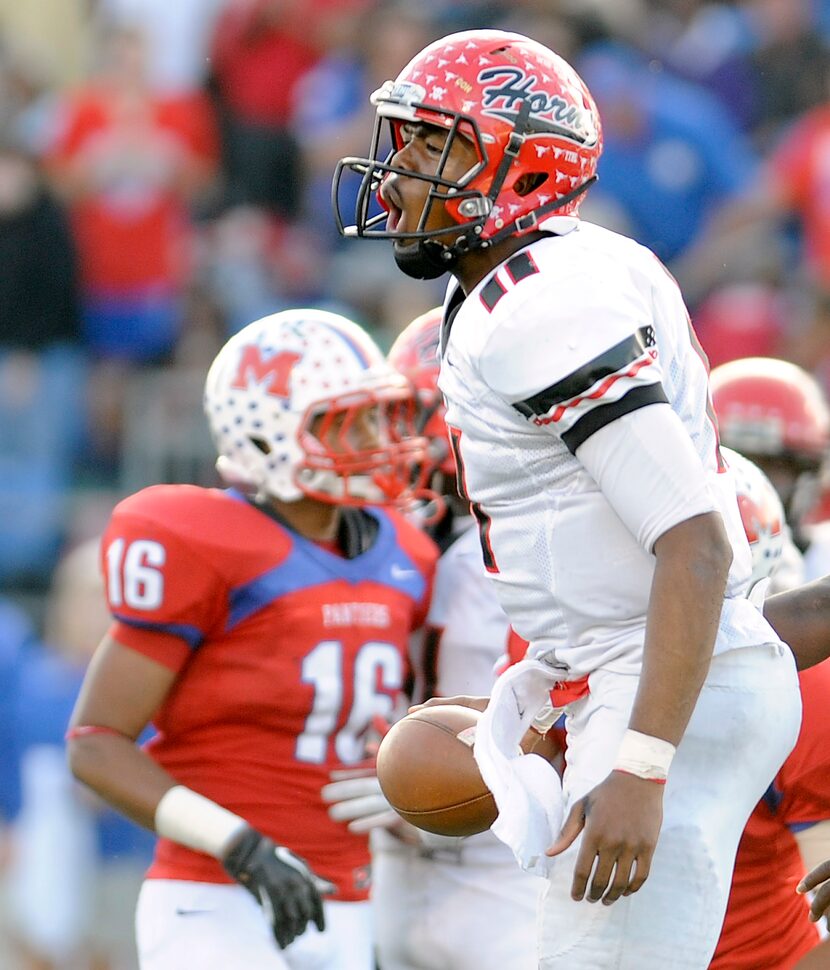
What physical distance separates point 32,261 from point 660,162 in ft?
8.67

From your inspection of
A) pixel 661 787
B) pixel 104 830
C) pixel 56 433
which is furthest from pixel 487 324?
pixel 56 433

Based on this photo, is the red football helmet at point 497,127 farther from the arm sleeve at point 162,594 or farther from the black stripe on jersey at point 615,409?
the arm sleeve at point 162,594

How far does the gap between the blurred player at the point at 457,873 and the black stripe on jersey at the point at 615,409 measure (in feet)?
4.57

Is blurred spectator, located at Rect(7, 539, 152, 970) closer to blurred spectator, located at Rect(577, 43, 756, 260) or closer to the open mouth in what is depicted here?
the open mouth

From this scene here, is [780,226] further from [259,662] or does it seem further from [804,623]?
[804,623]

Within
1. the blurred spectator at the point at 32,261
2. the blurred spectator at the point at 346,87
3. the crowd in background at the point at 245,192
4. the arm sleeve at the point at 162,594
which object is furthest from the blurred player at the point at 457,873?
the blurred spectator at the point at 346,87

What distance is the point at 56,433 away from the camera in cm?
751

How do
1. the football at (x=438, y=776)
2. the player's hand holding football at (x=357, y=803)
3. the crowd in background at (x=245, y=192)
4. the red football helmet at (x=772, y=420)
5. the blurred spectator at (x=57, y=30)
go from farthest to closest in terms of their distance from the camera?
the blurred spectator at (x=57, y=30) < the crowd in background at (x=245, y=192) < the red football helmet at (x=772, y=420) < the player's hand holding football at (x=357, y=803) < the football at (x=438, y=776)

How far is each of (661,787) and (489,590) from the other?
1630mm

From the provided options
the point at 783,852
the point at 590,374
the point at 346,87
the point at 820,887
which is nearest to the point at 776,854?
the point at 783,852

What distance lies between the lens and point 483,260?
2.87 meters

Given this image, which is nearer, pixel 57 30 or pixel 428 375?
pixel 428 375

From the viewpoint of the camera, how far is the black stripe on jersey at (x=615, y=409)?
253 centimetres

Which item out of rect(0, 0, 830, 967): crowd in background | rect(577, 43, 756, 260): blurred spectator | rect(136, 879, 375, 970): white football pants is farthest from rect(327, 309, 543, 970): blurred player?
rect(577, 43, 756, 260): blurred spectator
